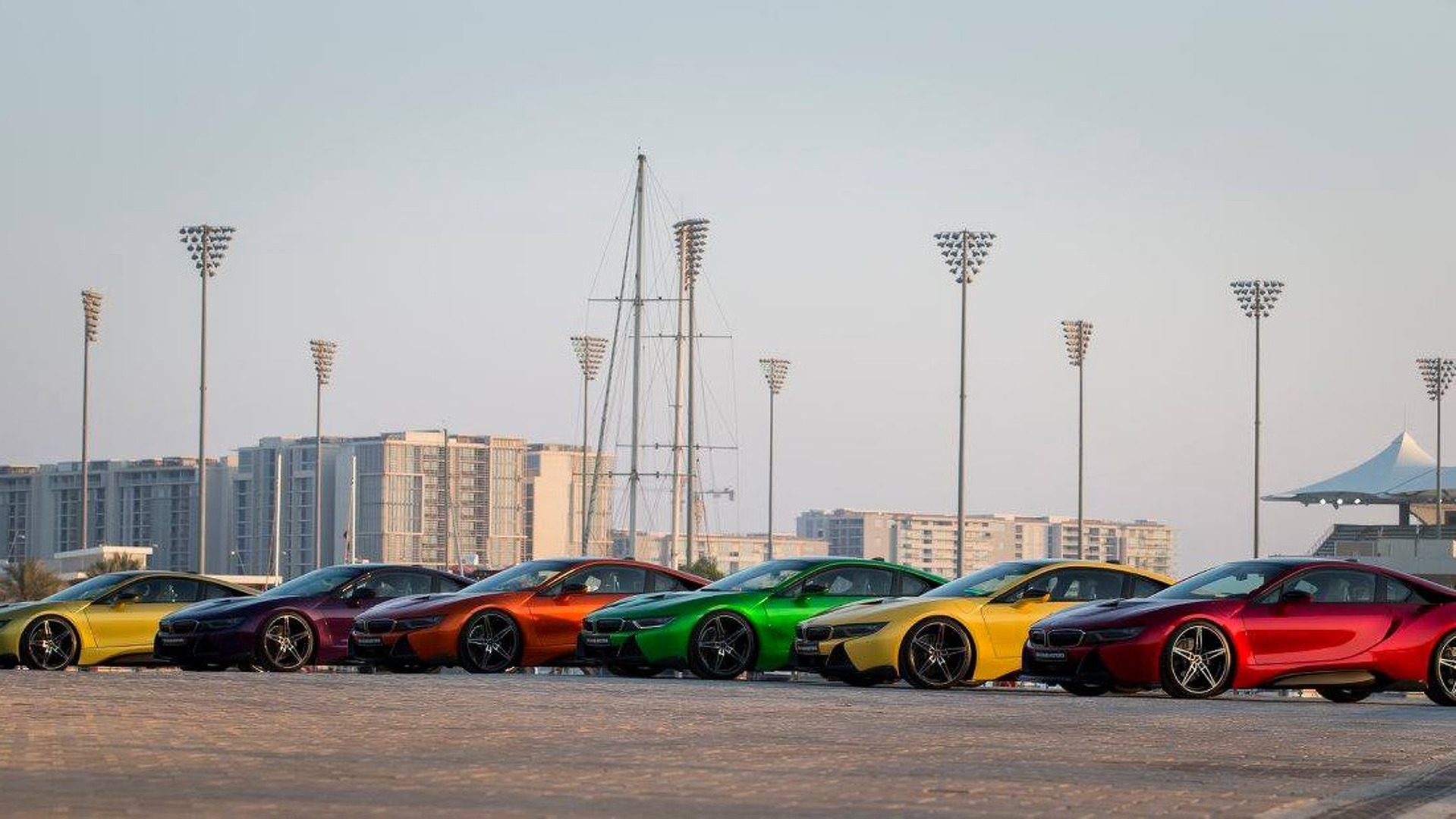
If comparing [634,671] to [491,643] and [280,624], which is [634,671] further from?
[280,624]

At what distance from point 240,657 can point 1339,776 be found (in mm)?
14623

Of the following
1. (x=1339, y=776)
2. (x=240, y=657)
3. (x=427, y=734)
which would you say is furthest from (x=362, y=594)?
(x=1339, y=776)

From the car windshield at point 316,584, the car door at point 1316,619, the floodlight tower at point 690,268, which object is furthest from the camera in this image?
the floodlight tower at point 690,268

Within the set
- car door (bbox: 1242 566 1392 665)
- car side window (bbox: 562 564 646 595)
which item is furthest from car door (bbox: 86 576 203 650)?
car door (bbox: 1242 566 1392 665)

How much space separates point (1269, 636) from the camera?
18.0 meters

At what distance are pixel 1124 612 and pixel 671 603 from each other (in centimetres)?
505

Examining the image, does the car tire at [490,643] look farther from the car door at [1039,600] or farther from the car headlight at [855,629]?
the car door at [1039,600]

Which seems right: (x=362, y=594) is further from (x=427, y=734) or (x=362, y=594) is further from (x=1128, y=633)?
(x=427, y=734)

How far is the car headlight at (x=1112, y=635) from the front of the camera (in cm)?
1795

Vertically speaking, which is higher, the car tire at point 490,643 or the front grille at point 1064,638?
the front grille at point 1064,638

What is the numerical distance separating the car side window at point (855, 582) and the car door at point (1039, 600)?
1908 millimetres

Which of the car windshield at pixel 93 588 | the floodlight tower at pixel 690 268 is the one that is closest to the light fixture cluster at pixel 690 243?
the floodlight tower at pixel 690 268

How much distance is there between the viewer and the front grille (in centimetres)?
1831

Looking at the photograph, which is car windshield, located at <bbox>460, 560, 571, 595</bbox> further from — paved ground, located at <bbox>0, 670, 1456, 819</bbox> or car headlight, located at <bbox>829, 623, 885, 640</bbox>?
paved ground, located at <bbox>0, 670, 1456, 819</bbox>
